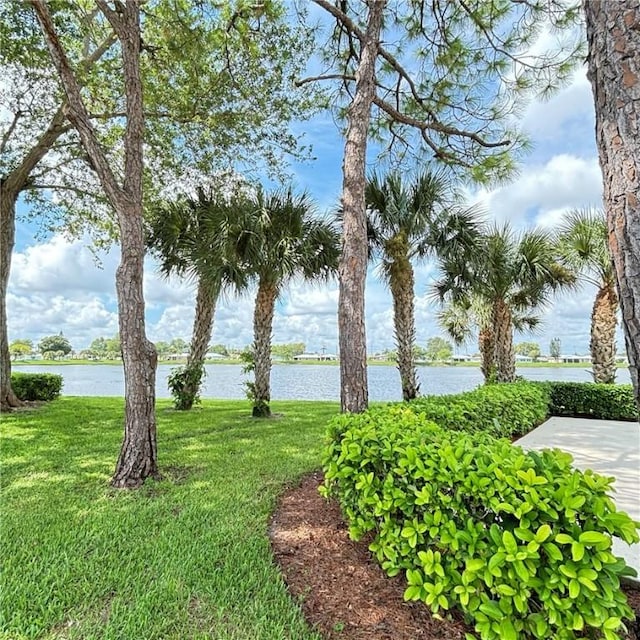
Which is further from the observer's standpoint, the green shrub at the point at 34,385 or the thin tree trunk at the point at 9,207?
the green shrub at the point at 34,385

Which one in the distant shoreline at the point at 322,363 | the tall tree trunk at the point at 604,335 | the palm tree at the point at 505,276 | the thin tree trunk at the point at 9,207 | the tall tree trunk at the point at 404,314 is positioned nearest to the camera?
the tall tree trunk at the point at 404,314

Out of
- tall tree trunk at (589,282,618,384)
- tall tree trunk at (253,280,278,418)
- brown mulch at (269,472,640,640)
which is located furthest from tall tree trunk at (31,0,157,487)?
tall tree trunk at (589,282,618,384)

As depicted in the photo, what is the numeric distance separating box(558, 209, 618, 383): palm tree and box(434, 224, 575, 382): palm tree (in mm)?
372

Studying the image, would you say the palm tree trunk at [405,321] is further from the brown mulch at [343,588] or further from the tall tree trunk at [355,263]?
the brown mulch at [343,588]

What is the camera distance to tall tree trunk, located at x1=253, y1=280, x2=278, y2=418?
26.3ft

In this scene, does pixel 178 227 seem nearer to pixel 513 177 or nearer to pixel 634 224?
pixel 513 177

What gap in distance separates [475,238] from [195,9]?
20.4 feet

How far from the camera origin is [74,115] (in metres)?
3.74

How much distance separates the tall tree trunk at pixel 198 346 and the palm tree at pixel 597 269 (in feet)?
27.2

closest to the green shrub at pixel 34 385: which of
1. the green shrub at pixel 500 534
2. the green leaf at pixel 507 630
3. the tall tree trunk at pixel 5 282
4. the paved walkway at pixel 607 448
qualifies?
the tall tree trunk at pixel 5 282

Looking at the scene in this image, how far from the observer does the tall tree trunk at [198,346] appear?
8.81m

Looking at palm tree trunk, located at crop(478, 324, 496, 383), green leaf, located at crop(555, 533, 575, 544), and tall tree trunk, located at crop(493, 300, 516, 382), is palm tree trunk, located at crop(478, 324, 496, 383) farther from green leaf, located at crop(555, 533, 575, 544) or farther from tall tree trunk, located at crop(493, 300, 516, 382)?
green leaf, located at crop(555, 533, 575, 544)

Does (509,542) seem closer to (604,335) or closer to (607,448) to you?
(607,448)

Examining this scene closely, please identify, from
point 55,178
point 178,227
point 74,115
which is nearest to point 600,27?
point 74,115
